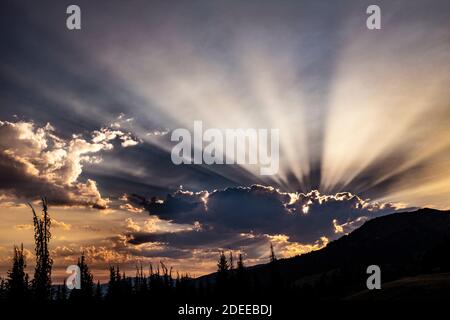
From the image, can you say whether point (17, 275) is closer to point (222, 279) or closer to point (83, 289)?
point (83, 289)

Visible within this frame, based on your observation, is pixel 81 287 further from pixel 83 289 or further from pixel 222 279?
pixel 222 279

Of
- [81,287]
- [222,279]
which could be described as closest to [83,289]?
[81,287]

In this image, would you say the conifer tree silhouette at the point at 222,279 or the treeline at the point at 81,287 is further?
the conifer tree silhouette at the point at 222,279

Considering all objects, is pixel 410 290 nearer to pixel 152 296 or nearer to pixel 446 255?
pixel 446 255

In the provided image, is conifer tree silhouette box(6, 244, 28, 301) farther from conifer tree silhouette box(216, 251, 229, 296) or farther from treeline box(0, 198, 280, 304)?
conifer tree silhouette box(216, 251, 229, 296)

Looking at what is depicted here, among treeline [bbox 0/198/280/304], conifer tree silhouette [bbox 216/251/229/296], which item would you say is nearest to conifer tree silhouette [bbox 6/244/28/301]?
treeline [bbox 0/198/280/304]

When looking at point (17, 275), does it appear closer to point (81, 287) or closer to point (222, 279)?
point (81, 287)

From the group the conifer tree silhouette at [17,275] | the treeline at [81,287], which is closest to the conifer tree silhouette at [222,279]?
the treeline at [81,287]

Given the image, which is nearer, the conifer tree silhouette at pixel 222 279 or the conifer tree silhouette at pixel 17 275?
the conifer tree silhouette at pixel 17 275

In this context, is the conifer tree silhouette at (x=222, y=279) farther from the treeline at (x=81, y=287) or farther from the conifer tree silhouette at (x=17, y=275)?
the conifer tree silhouette at (x=17, y=275)

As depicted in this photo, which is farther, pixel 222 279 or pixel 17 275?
pixel 222 279
